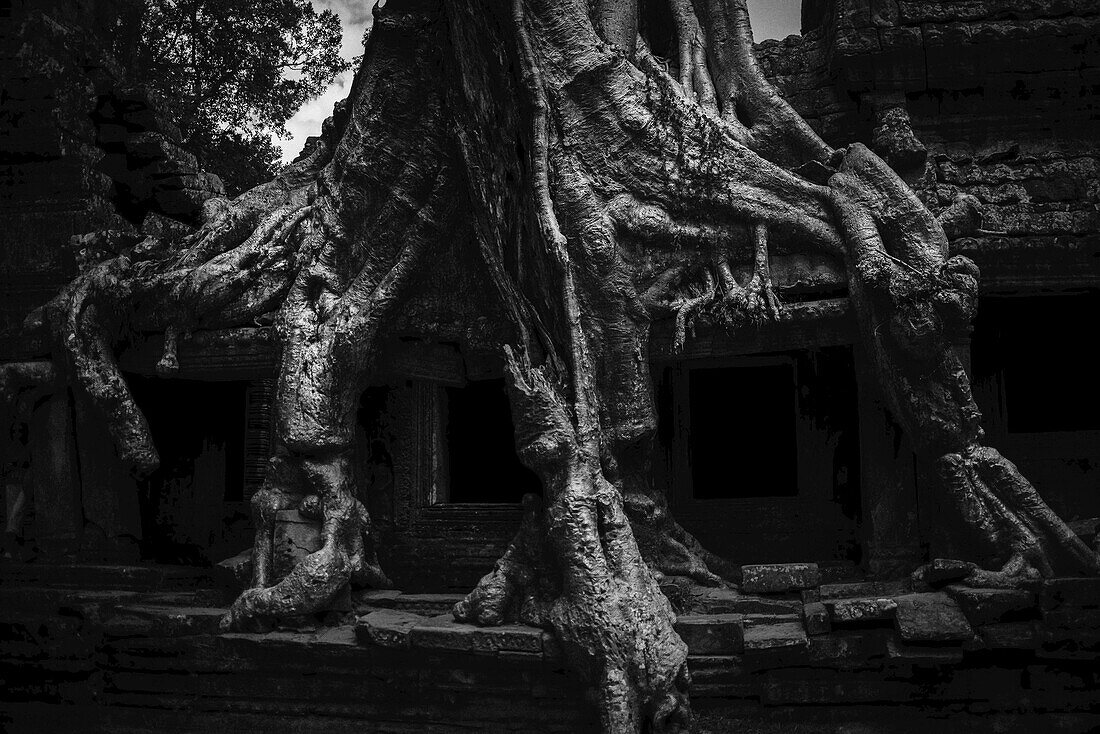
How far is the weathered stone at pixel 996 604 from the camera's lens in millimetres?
3709

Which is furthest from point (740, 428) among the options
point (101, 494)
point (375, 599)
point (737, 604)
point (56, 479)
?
point (56, 479)

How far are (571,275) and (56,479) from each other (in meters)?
3.41

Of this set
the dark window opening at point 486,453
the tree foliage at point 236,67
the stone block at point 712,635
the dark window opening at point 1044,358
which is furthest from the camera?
the tree foliage at point 236,67

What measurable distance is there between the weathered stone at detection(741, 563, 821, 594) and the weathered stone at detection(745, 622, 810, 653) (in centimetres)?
31

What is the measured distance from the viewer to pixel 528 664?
3.92m

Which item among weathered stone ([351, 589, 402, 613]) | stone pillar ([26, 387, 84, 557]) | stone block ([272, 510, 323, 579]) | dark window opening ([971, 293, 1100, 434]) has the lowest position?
weathered stone ([351, 589, 402, 613])

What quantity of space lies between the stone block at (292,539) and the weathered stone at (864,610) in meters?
2.61

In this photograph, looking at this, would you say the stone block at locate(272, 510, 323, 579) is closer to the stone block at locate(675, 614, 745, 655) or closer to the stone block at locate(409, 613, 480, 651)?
the stone block at locate(409, 613, 480, 651)

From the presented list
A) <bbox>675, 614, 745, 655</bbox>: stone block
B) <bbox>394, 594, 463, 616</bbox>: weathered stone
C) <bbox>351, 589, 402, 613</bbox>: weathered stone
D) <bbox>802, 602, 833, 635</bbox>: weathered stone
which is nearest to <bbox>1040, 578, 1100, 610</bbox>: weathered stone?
<bbox>802, 602, 833, 635</bbox>: weathered stone

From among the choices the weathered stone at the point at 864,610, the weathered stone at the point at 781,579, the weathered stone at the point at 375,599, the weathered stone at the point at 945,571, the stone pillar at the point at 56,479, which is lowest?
the weathered stone at the point at 375,599

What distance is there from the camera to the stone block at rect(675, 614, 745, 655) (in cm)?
385

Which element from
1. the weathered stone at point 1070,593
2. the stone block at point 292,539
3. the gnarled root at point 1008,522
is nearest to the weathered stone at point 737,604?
the gnarled root at point 1008,522

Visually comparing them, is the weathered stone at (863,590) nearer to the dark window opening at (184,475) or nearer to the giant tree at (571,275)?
the giant tree at (571,275)

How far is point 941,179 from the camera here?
4789mm
